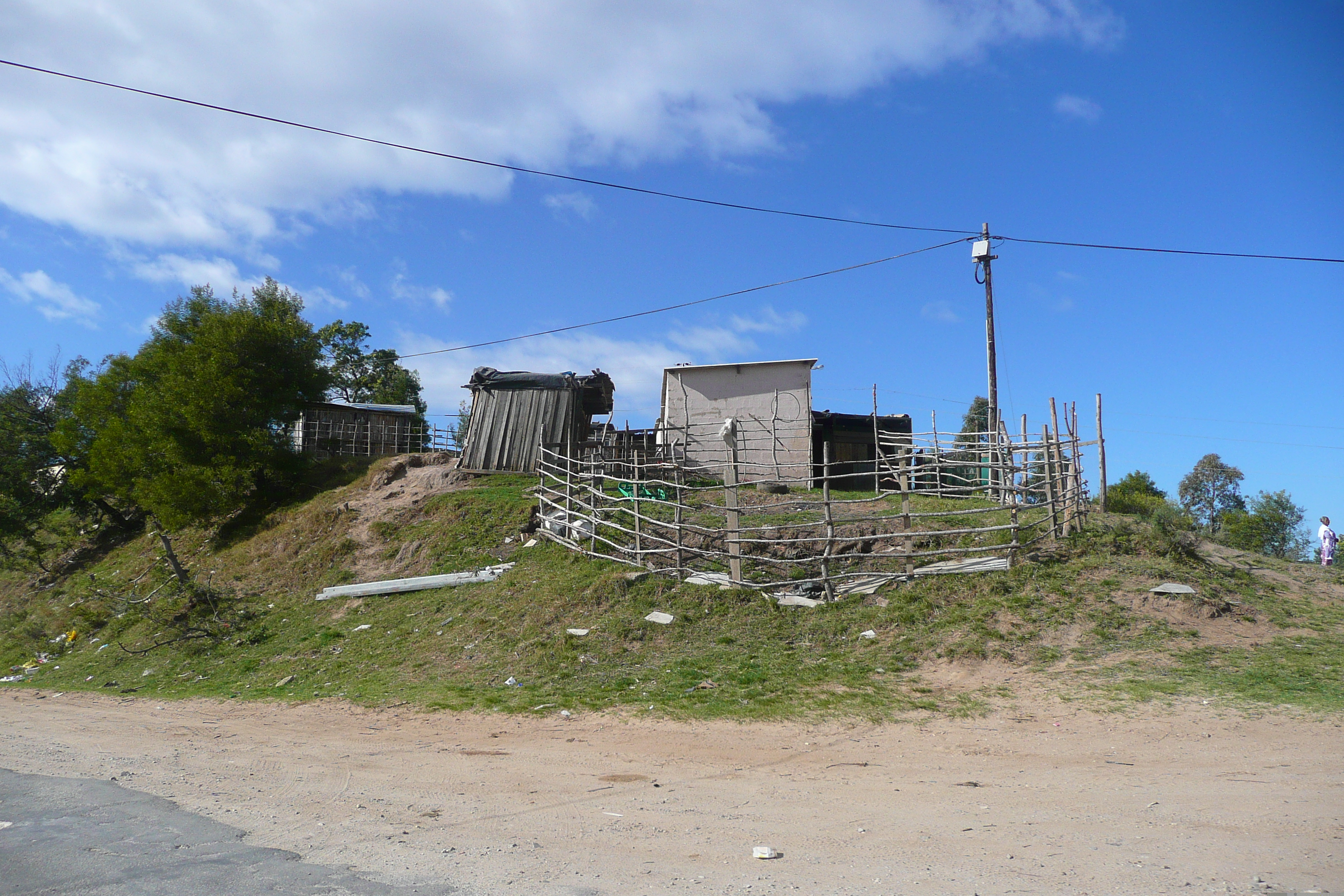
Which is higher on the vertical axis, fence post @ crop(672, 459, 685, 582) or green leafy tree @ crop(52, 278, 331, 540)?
green leafy tree @ crop(52, 278, 331, 540)

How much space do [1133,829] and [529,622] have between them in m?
8.50

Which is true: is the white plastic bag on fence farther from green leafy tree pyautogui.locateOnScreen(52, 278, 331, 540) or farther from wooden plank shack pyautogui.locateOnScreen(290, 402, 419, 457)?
wooden plank shack pyautogui.locateOnScreen(290, 402, 419, 457)

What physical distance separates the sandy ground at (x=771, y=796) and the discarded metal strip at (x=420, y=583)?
529 cm

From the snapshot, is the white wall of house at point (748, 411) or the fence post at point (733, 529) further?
the white wall of house at point (748, 411)

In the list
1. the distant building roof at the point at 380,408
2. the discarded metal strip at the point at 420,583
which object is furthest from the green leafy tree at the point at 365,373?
the discarded metal strip at the point at 420,583

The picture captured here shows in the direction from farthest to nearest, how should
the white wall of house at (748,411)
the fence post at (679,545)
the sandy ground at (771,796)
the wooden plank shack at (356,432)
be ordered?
the wooden plank shack at (356,432) < the white wall of house at (748,411) < the fence post at (679,545) < the sandy ground at (771,796)

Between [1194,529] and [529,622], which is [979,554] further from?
[529,622]

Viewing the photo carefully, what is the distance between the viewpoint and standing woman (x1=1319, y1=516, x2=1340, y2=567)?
47.5 ft

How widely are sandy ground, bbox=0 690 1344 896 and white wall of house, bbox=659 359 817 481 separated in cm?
1264

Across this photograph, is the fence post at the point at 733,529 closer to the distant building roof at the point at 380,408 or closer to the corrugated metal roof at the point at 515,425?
the corrugated metal roof at the point at 515,425

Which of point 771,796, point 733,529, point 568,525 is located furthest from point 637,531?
point 771,796

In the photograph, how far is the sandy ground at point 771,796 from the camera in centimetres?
393

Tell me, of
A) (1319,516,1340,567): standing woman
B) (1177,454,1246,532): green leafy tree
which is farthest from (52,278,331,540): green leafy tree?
(1177,454,1246,532): green leafy tree

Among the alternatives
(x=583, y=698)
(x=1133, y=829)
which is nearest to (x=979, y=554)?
(x=583, y=698)
